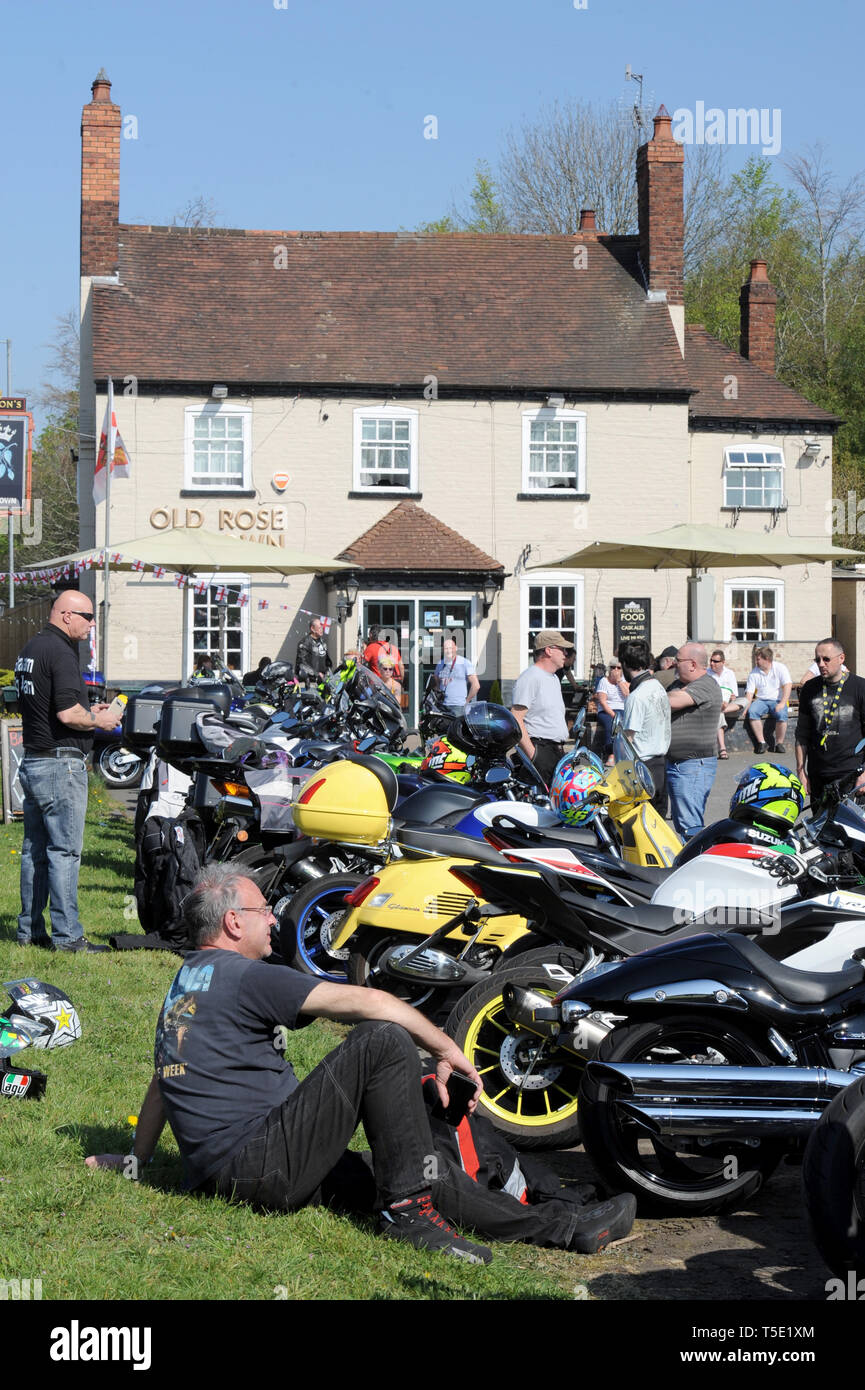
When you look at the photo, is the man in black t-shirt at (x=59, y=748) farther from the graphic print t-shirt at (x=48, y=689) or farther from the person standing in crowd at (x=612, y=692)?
the person standing in crowd at (x=612, y=692)

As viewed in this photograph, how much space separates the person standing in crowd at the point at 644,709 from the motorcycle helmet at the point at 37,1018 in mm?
4525

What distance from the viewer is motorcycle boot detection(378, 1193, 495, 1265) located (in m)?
4.22

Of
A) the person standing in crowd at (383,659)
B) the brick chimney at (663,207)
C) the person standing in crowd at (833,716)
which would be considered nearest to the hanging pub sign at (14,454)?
the person standing in crowd at (383,659)

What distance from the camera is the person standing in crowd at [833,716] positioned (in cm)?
1056

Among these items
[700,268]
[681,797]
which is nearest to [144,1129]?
[681,797]

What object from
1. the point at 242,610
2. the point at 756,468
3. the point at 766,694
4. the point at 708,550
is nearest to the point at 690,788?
the point at 708,550

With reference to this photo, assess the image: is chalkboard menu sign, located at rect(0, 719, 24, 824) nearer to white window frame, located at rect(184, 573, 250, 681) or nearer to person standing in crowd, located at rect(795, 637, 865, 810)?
person standing in crowd, located at rect(795, 637, 865, 810)

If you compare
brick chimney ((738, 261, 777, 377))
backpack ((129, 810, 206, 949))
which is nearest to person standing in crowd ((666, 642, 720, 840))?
backpack ((129, 810, 206, 949))

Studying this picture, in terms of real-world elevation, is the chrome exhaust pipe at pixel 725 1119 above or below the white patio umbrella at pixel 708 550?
below

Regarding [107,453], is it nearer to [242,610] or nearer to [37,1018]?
[242,610]

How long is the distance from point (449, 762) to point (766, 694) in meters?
11.6

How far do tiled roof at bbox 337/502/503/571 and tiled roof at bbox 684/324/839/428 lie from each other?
5.34m

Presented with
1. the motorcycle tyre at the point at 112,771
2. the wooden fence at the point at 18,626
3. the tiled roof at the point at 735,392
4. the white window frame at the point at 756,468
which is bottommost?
the motorcycle tyre at the point at 112,771
